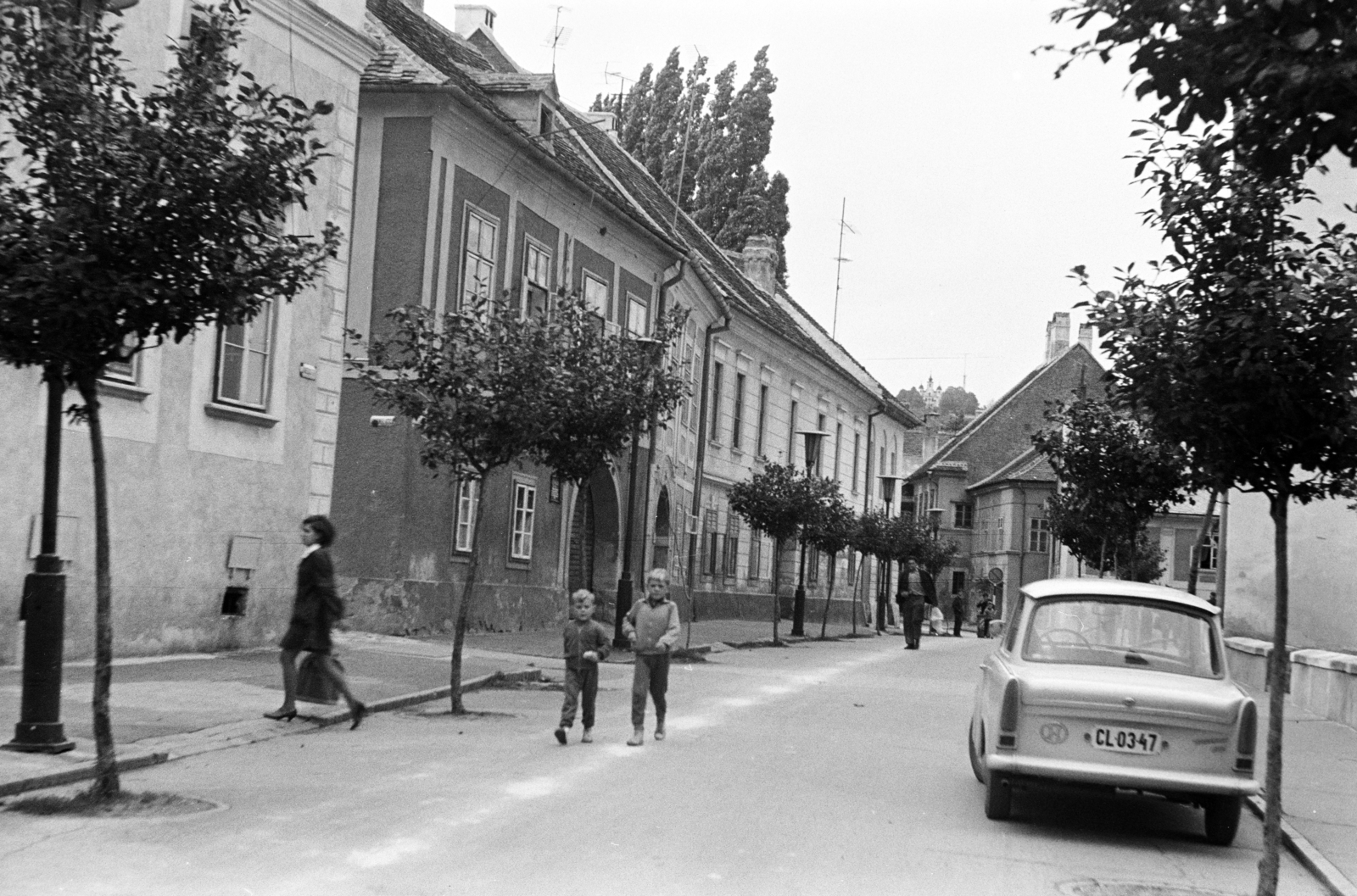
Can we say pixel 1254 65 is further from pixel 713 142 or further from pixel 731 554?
pixel 713 142

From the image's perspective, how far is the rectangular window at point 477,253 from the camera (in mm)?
25938

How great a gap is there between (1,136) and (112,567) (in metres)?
4.49

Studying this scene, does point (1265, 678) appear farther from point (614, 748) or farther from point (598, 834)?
point (598, 834)

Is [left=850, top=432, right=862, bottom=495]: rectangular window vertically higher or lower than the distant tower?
lower

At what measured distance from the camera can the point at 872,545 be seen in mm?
50625

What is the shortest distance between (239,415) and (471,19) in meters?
21.1

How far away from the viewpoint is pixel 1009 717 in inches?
398

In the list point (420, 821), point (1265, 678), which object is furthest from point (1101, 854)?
point (1265, 678)

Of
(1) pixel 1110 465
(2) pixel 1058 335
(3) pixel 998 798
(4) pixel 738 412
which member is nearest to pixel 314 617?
(3) pixel 998 798

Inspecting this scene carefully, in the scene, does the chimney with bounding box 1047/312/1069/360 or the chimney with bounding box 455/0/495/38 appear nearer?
the chimney with bounding box 455/0/495/38

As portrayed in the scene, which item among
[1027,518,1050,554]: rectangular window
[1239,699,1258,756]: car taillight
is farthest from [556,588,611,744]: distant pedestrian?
[1027,518,1050,554]: rectangular window

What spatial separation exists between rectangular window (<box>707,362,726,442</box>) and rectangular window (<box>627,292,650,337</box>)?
7.64m

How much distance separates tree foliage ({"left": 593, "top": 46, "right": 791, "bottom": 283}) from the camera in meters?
52.8

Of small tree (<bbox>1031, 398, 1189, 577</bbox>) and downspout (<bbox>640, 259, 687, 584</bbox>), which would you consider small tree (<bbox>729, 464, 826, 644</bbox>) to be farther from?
small tree (<bbox>1031, 398, 1189, 577</bbox>)
